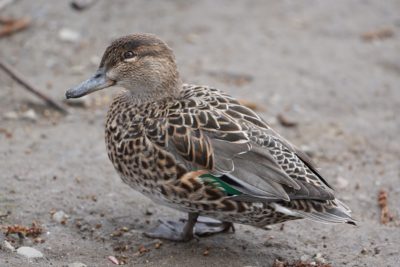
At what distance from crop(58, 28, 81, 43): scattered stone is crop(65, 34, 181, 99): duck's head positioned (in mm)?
3307

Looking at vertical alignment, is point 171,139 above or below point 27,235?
above

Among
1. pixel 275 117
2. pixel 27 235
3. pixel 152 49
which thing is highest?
pixel 152 49

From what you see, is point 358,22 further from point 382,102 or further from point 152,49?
point 152,49

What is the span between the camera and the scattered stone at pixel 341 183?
6082 mm

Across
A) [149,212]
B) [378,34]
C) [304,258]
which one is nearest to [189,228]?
[149,212]

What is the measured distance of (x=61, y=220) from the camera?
202 inches

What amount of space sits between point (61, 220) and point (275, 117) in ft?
8.89

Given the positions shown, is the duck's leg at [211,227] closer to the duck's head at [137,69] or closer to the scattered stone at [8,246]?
the duck's head at [137,69]

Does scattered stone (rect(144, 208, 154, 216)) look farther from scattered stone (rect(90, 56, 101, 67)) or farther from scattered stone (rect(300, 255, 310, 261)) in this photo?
scattered stone (rect(90, 56, 101, 67))

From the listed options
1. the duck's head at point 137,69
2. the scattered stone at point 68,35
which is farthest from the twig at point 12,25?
the duck's head at point 137,69

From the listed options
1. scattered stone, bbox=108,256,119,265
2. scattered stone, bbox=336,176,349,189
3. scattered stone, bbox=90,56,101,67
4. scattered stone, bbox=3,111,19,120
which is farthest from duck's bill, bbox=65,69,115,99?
scattered stone, bbox=90,56,101,67

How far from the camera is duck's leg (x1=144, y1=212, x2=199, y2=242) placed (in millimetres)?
4992

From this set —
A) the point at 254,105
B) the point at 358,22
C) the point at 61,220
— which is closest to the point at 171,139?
the point at 61,220

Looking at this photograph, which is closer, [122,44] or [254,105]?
[122,44]
